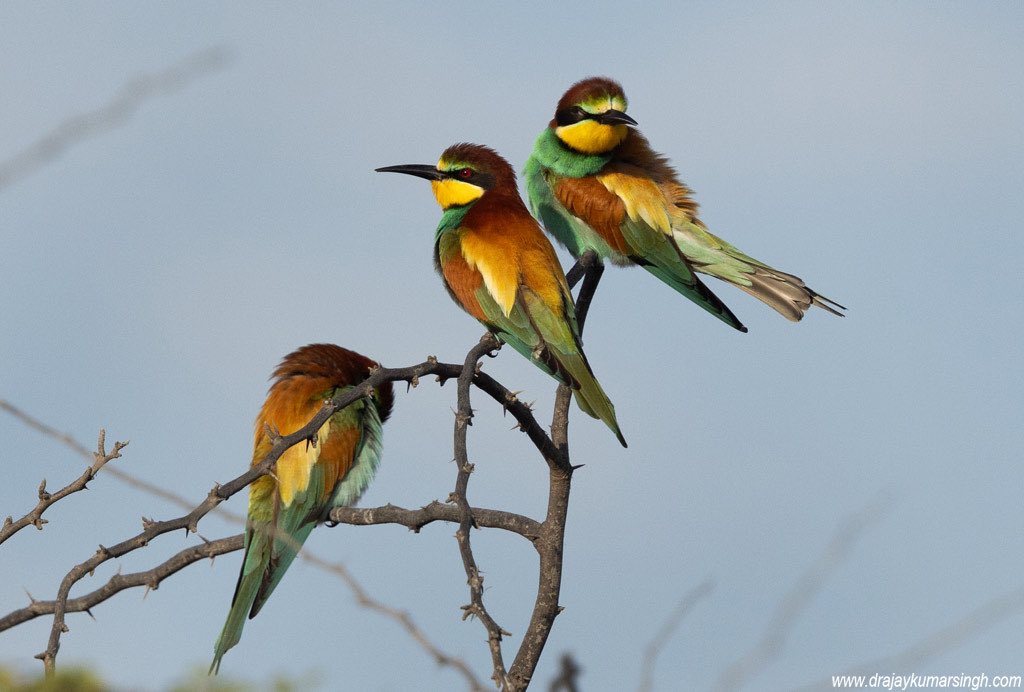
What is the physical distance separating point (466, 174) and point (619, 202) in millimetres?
609

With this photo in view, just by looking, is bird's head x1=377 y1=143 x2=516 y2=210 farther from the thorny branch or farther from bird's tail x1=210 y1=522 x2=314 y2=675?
the thorny branch

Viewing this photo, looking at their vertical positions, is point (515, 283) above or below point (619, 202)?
below

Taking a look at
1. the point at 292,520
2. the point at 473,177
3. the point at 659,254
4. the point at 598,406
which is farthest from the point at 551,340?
the point at 292,520

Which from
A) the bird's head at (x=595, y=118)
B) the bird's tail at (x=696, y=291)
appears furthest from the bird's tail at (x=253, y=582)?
the bird's head at (x=595, y=118)

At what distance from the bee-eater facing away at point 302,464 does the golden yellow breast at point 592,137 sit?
121cm

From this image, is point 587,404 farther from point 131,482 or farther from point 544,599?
point 131,482

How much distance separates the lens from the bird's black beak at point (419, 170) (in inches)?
189

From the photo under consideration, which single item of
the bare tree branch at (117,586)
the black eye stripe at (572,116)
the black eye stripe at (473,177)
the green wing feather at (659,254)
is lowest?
the bare tree branch at (117,586)

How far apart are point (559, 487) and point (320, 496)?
1.48 metres

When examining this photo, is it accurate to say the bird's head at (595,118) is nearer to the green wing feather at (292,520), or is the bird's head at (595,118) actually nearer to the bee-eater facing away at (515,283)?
the bee-eater facing away at (515,283)

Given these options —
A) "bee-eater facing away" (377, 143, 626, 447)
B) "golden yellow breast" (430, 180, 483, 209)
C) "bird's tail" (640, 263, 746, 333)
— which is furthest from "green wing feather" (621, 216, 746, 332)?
"golden yellow breast" (430, 180, 483, 209)

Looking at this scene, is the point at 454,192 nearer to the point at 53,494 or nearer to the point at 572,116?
the point at 572,116

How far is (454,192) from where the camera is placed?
15.5 ft

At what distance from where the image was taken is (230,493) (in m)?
2.39
